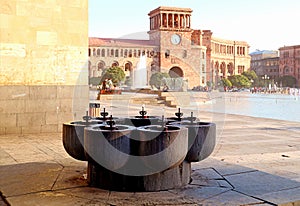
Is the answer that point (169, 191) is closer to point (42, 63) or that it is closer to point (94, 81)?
point (42, 63)

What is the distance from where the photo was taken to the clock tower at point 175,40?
85.5m

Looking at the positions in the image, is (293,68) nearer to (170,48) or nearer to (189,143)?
(170,48)

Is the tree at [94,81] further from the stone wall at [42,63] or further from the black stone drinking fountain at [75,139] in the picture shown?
the black stone drinking fountain at [75,139]

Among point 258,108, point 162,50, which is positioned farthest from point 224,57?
point 258,108

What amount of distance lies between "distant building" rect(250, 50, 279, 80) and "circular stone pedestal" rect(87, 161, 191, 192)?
112 metres

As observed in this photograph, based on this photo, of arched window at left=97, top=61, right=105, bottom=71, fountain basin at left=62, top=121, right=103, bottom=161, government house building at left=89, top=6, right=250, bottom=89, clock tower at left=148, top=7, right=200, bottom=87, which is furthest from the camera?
clock tower at left=148, top=7, right=200, bottom=87

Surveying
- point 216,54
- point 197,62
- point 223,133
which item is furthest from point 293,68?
point 223,133

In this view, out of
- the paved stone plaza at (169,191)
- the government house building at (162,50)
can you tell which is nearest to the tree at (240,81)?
the government house building at (162,50)

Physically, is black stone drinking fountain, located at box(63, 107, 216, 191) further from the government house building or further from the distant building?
the distant building

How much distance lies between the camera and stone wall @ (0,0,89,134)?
26.5ft

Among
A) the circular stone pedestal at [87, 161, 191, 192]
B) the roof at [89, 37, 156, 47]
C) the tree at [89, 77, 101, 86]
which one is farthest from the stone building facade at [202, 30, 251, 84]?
the circular stone pedestal at [87, 161, 191, 192]

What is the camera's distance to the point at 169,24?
87.3m

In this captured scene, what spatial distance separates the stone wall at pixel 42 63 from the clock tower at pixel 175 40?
7536 centimetres

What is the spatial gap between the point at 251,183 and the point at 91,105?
6141 mm
